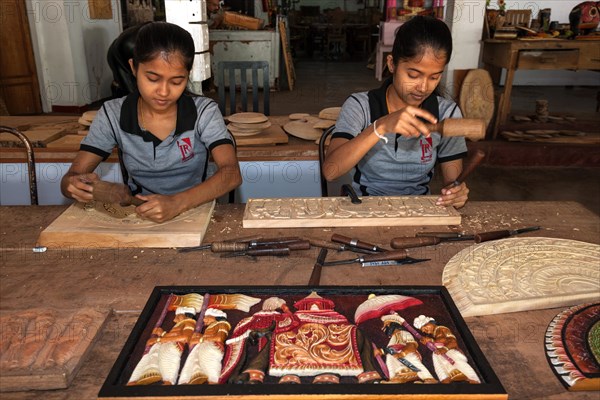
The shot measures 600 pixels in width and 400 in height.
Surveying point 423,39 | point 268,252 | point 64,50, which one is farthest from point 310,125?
point 64,50

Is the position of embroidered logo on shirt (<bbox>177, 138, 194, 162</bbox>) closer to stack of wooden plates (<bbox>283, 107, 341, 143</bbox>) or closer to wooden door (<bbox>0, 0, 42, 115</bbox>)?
stack of wooden plates (<bbox>283, 107, 341, 143</bbox>)

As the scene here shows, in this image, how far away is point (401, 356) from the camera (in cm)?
104

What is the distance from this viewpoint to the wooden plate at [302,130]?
128 inches

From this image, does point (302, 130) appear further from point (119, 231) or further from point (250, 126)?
point (119, 231)

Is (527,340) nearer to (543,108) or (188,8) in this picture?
(188,8)

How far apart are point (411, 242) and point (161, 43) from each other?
1143 millimetres

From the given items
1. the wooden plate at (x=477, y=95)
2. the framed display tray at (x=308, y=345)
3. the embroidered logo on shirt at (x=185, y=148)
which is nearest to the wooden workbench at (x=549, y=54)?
the wooden plate at (x=477, y=95)

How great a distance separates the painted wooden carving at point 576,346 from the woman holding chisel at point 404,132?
73 centimetres

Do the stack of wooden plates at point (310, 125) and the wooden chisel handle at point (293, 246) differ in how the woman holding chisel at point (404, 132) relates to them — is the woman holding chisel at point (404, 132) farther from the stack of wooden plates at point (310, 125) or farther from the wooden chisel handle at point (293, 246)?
the stack of wooden plates at point (310, 125)

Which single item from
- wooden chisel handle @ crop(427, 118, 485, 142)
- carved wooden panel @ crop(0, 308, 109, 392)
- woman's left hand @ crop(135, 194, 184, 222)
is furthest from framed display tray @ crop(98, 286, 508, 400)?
wooden chisel handle @ crop(427, 118, 485, 142)

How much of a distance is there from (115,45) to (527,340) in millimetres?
4005

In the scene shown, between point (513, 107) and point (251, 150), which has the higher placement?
point (251, 150)

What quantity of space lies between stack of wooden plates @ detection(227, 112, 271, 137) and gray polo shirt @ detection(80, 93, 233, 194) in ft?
3.01

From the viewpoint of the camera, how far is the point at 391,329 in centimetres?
112
